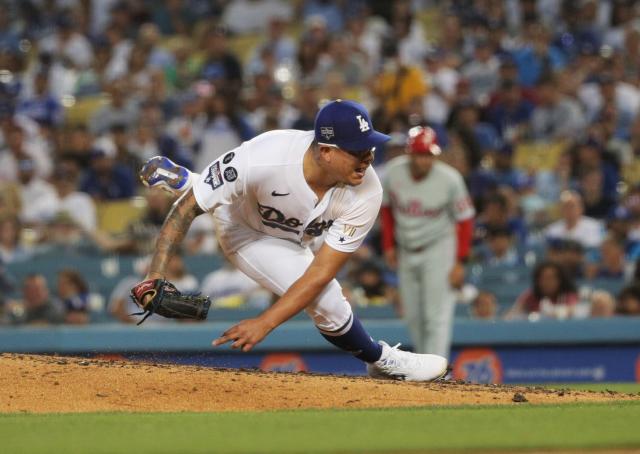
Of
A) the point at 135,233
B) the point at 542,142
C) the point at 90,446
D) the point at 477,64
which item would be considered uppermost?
the point at 477,64

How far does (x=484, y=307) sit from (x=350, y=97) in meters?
4.72

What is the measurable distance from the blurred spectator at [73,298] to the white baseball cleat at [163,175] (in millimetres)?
4776

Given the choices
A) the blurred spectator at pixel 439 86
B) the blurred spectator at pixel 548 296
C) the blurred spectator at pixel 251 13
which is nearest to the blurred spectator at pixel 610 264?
the blurred spectator at pixel 548 296

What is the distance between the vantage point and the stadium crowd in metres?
11.5

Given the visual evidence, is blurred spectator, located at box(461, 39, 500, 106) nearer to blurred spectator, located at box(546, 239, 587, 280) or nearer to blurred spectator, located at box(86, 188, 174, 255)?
blurred spectator, located at box(546, 239, 587, 280)

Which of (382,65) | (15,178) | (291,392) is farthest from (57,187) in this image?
(291,392)

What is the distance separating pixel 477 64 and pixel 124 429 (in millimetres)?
10425

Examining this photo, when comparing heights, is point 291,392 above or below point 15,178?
below

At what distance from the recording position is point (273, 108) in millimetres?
13906

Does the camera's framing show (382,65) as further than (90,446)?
Yes

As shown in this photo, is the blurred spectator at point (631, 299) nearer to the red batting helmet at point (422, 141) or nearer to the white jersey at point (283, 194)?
the red batting helmet at point (422, 141)

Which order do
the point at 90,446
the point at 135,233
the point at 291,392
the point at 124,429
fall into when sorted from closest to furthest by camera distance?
the point at 90,446 → the point at 124,429 → the point at 291,392 → the point at 135,233

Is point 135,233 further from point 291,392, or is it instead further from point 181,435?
point 181,435

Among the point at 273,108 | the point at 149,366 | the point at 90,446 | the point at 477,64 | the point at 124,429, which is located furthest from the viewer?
the point at 477,64
